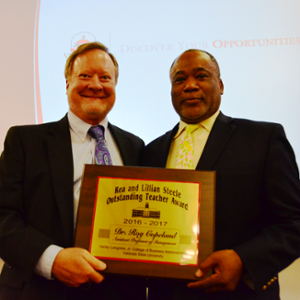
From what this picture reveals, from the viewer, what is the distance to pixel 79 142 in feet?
4.67

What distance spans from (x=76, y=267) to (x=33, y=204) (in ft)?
1.28

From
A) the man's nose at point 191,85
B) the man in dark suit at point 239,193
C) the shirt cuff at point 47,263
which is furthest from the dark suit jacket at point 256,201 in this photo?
the shirt cuff at point 47,263

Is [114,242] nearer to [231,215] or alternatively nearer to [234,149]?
[231,215]

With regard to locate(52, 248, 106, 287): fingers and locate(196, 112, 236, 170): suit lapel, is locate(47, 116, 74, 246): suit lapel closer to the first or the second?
locate(52, 248, 106, 287): fingers

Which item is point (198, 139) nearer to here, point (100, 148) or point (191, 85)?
point (191, 85)

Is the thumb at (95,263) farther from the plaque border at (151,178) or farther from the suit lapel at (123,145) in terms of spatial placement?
the suit lapel at (123,145)

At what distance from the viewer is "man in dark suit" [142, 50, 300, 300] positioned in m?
0.98

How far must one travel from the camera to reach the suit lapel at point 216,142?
1235mm

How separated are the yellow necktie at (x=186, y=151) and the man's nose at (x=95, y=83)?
529 millimetres

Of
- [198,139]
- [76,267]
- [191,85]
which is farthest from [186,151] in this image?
[76,267]

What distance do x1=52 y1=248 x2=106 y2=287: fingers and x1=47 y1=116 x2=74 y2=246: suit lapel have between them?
0.14 m

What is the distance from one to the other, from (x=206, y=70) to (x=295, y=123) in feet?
2.87

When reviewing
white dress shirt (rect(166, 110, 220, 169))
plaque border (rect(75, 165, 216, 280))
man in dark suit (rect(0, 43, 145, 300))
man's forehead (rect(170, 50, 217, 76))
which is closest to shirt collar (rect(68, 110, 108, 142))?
man in dark suit (rect(0, 43, 145, 300))

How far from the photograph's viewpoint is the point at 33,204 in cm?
121
